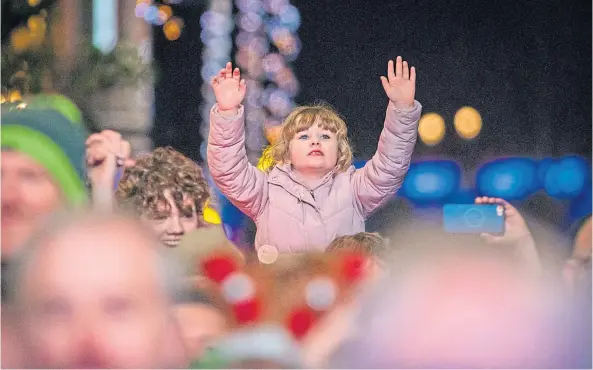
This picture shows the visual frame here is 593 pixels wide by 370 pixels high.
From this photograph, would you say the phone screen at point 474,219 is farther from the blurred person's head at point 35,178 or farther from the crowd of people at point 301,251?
the blurred person's head at point 35,178

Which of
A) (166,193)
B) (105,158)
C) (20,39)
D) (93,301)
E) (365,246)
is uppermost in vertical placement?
(20,39)

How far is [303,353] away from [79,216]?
783mm

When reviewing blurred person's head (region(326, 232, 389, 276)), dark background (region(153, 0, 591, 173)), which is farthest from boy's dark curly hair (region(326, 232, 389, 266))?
dark background (region(153, 0, 591, 173))

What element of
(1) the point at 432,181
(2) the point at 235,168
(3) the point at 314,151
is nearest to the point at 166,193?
(2) the point at 235,168

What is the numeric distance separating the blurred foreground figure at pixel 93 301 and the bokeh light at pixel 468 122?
104 centimetres

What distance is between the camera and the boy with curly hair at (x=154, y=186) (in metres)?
2.67

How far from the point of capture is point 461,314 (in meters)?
2.70

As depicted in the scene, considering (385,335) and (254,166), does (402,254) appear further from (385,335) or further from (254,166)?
(254,166)

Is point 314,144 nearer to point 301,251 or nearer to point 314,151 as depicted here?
point 314,151

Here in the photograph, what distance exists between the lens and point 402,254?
2752mm

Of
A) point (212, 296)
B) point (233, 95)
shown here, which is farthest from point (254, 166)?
point (212, 296)

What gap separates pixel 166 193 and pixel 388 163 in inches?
27.0

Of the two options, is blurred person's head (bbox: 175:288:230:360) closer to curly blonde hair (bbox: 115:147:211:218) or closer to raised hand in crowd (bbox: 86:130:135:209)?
curly blonde hair (bbox: 115:147:211:218)

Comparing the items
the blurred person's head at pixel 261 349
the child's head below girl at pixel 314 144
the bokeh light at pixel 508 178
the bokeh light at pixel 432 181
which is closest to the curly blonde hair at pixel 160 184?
the child's head below girl at pixel 314 144
